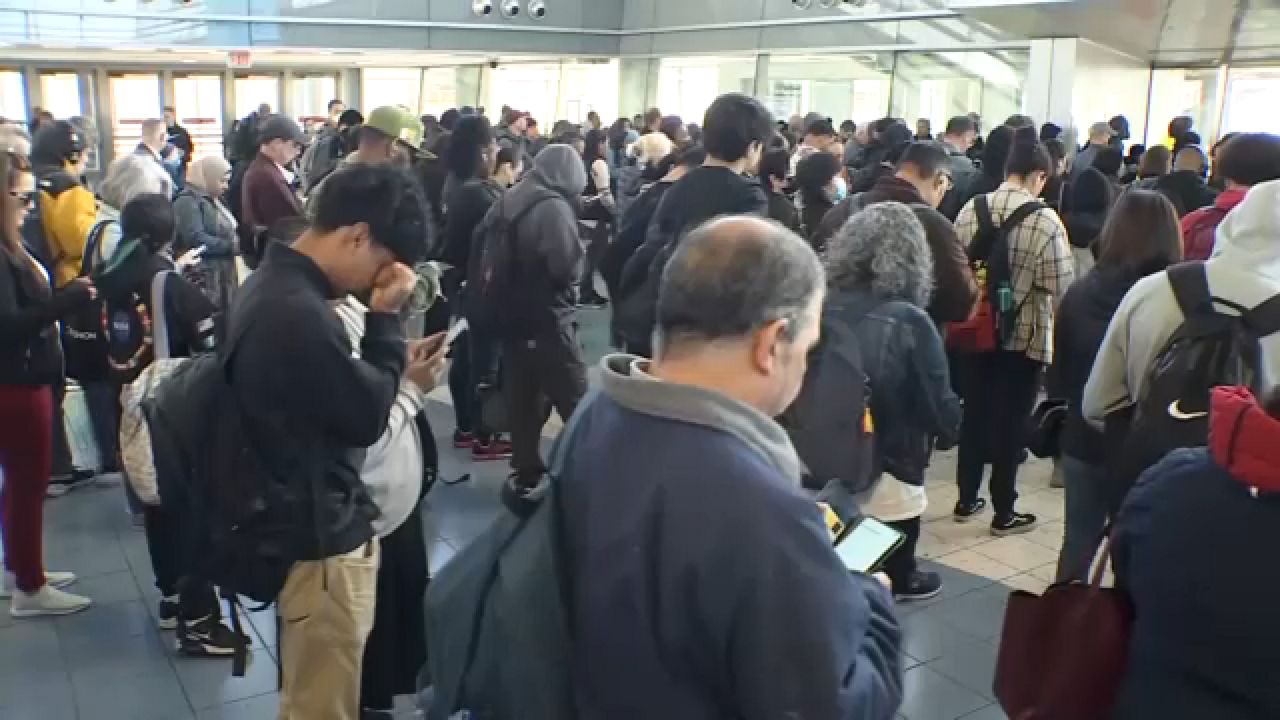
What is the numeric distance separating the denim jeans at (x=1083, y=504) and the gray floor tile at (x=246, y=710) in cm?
267

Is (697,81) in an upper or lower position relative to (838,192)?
upper

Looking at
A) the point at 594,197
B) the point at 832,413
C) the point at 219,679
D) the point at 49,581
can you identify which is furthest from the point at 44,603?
the point at 594,197

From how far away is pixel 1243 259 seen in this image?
2.76 meters

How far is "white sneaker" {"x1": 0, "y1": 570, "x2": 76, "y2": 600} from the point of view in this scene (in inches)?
168

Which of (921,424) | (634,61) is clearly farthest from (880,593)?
(634,61)

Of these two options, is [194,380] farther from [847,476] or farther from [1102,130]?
[1102,130]

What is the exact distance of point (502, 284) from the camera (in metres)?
5.00

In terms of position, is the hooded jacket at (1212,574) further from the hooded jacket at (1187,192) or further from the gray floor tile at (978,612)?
the hooded jacket at (1187,192)

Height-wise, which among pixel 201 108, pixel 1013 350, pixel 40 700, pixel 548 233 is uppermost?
pixel 201 108

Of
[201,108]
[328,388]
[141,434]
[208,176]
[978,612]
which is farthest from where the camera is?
[201,108]

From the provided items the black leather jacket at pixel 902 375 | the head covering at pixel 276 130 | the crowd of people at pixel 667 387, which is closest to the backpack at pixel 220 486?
the crowd of people at pixel 667 387

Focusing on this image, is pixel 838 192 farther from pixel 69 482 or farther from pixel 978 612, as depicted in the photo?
pixel 69 482

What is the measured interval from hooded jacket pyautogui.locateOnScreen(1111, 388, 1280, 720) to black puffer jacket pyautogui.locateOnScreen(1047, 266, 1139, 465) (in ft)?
5.95

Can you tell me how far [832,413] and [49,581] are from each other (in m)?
3.26
